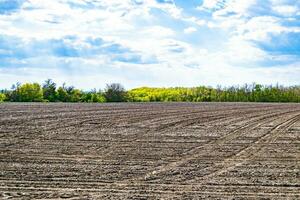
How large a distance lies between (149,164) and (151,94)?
76.3 m

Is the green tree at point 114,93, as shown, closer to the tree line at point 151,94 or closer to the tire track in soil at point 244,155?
the tree line at point 151,94

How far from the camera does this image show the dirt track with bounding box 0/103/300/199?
958 cm

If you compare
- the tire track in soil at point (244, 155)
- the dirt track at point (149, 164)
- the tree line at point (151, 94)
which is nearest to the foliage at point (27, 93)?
the tree line at point (151, 94)

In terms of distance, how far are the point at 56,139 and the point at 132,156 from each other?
4917 mm

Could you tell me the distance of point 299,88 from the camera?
8919 centimetres

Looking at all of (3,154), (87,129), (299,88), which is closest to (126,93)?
(299,88)

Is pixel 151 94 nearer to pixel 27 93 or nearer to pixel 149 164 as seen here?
pixel 27 93

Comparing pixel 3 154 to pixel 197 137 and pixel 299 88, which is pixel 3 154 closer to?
pixel 197 137

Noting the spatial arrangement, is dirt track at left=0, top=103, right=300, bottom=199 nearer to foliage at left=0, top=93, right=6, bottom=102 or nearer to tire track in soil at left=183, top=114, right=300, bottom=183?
tire track in soil at left=183, top=114, right=300, bottom=183

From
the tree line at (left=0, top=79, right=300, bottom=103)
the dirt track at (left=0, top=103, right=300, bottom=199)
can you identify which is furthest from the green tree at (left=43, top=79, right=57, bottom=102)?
the dirt track at (left=0, top=103, right=300, bottom=199)

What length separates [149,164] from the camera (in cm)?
1264

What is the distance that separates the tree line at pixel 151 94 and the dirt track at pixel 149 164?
54156mm

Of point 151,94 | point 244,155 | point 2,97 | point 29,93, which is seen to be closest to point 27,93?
point 29,93

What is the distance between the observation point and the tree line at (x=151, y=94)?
74375 millimetres
